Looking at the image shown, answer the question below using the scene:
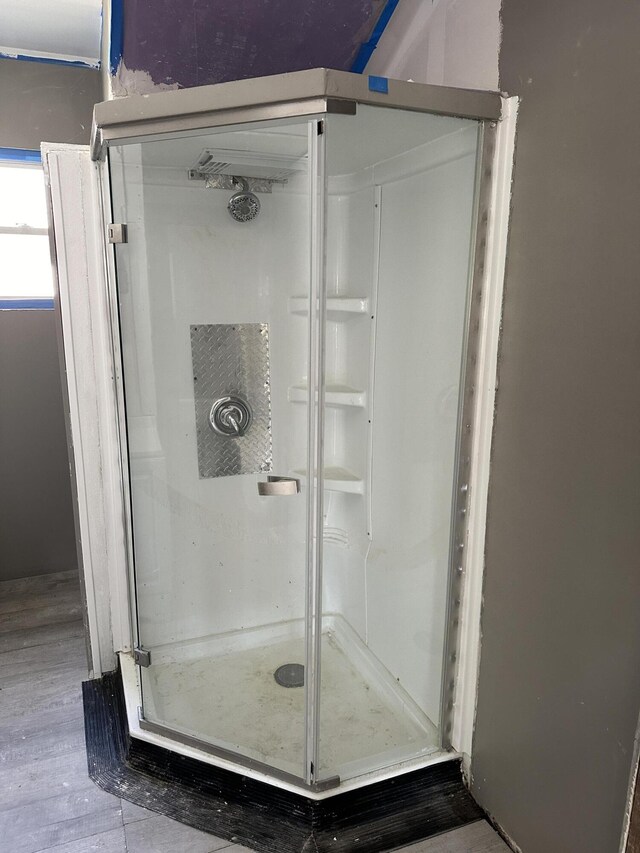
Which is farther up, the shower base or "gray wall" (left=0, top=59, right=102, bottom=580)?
"gray wall" (left=0, top=59, right=102, bottom=580)

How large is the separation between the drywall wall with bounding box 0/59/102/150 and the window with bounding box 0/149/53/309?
0.15 meters

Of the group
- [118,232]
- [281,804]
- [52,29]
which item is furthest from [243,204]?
[281,804]

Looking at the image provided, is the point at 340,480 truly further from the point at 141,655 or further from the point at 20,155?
the point at 20,155

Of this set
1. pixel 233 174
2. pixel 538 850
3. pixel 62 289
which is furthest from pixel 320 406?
pixel 538 850

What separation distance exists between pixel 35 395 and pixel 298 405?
142 centimetres

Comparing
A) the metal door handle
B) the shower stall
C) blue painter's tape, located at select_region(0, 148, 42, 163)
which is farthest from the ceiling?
the metal door handle

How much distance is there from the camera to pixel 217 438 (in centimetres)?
193

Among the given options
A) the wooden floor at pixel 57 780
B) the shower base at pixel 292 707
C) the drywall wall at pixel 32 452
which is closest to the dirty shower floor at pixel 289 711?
the shower base at pixel 292 707

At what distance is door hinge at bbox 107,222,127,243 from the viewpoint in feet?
5.25

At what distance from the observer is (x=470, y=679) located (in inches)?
Result: 60.2

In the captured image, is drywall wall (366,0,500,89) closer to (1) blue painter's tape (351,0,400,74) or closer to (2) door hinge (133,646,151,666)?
(1) blue painter's tape (351,0,400,74)

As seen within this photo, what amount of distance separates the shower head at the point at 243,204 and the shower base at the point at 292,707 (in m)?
1.22

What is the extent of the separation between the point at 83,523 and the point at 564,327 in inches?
61.8

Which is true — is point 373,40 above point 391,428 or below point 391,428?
above
